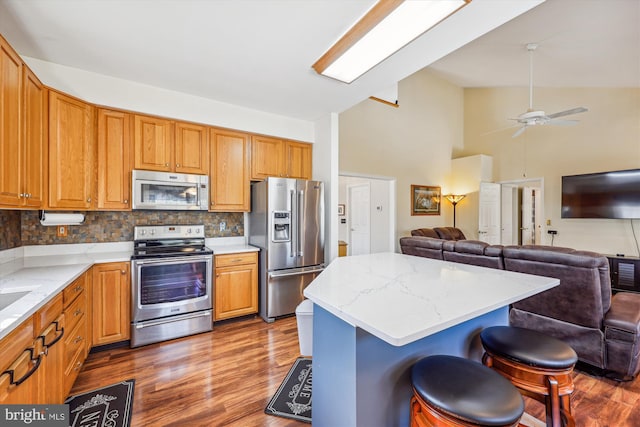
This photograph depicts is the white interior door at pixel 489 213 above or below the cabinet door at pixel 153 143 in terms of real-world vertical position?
below

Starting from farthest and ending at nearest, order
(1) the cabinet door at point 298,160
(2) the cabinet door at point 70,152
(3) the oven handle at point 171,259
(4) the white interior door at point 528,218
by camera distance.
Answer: (4) the white interior door at point 528,218 < (1) the cabinet door at point 298,160 < (3) the oven handle at point 171,259 < (2) the cabinet door at point 70,152

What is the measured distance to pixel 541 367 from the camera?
1202mm

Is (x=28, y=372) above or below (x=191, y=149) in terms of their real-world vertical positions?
below

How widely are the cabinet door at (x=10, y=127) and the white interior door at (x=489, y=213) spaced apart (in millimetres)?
7166

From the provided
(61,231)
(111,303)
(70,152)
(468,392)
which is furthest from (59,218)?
(468,392)

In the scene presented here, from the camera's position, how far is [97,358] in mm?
2488

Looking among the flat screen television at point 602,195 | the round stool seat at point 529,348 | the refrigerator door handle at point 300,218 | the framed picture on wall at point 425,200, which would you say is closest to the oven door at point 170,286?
the refrigerator door handle at point 300,218

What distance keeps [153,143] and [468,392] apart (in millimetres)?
3328

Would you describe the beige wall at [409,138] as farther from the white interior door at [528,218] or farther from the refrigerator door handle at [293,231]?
the refrigerator door handle at [293,231]

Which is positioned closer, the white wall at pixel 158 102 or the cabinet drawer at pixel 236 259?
the white wall at pixel 158 102

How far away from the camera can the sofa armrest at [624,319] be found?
2006 mm

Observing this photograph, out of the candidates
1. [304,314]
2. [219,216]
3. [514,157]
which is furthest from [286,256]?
[514,157]

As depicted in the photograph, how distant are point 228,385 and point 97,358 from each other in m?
1.35

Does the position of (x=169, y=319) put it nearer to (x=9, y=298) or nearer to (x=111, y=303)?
(x=111, y=303)
